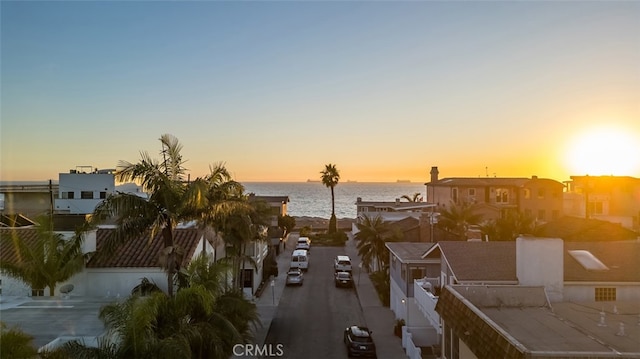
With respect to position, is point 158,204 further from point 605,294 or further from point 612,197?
point 612,197

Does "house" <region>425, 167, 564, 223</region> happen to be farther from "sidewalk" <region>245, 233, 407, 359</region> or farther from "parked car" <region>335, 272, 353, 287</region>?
"parked car" <region>335, 272, 353, 287</region>

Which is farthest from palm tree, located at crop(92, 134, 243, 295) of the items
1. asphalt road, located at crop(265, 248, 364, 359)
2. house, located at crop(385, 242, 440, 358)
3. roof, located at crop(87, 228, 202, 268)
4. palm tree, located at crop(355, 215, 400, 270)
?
palm tree, located at crop(355, 215, 400, 270)

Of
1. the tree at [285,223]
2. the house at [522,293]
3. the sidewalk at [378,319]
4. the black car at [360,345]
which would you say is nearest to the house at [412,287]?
the house at [522,293]

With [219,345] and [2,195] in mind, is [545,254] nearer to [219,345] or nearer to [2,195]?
[219,345]

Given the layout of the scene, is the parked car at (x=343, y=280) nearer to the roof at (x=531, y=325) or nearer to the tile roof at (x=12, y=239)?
the roof at (x=531, y=325)

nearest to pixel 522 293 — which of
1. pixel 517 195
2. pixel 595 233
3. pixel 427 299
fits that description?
pixel 427 299

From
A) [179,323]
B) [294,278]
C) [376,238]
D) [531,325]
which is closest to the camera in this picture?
[531,325]

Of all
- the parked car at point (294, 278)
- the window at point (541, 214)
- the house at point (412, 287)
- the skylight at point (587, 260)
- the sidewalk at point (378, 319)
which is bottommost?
the sidewalk at point (378, 319)
